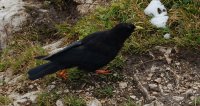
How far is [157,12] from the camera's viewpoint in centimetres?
737

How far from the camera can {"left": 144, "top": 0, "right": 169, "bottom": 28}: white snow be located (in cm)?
717

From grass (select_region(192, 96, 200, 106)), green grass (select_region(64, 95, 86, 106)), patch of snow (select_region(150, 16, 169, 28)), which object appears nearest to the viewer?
grass (select_region(192, 96, 200, 106))

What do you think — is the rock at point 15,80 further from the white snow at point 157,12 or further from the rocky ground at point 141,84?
the white snow at point 157,12

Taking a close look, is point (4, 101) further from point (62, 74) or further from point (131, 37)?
point (131, 37)

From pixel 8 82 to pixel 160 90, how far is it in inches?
81.3

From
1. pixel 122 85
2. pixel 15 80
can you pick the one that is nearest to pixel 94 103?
pixel 122 85

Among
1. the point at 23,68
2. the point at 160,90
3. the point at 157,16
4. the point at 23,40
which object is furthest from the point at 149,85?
the point at 23,40

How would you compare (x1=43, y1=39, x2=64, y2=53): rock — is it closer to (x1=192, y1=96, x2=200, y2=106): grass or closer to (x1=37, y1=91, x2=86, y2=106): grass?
(x1=37, y1=91, x2=86, y2=106): grass

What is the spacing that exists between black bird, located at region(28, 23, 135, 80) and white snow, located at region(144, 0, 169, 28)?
3.36 feet

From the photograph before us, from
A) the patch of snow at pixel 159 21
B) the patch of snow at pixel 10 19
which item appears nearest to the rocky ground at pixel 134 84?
the patch of snow at pixel 159 21

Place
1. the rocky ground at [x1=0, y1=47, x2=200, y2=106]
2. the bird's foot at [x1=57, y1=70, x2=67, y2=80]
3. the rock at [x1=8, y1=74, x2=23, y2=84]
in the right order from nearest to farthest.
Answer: the rocky ground at [x1=0, y1=47, x2=200, y2=106]
the bird's foot at [x1=57, y1=70, x2=67, y2=80]
the rock at [x1=8, y1=74, x2=23, y2=84]

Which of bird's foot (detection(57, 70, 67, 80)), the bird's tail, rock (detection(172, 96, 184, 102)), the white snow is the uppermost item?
the white snow

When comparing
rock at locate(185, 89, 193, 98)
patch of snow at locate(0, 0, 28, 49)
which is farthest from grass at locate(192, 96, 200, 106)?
patch of snow at locate(0, 0, 28, 49)

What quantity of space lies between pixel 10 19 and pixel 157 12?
7.90 ft
